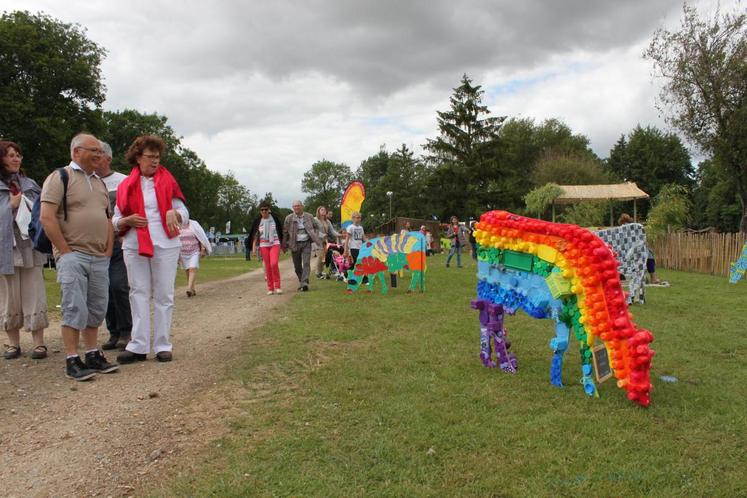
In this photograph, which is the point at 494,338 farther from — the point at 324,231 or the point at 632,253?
the point at 324,231

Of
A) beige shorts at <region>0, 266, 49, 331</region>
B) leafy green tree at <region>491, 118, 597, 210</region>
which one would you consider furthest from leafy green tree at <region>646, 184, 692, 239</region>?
leafy green tree at <region>491, 118, 597, 210</region>

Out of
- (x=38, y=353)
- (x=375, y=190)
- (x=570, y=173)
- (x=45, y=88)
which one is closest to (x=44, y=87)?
(x=45, y=88)

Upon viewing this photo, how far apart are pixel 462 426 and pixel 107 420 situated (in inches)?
103

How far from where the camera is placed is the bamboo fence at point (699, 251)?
17.4 meters

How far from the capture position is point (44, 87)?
97.4ft

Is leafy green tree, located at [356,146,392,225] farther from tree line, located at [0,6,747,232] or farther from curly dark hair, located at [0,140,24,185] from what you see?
curly dark hair, located at [0,140,24,185]

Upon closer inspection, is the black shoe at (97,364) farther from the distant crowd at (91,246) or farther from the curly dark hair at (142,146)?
the curly dark hair at (142,146)

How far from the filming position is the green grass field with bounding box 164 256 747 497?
2.97 meters

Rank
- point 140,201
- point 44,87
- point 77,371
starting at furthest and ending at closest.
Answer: point 44,87 → point 140,201 → point 77,371

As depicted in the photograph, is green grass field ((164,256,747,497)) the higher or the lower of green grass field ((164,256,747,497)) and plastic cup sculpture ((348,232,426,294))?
the lower

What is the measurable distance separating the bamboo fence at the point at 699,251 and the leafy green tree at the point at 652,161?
43.6 meters

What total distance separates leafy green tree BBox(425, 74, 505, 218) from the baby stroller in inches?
1438

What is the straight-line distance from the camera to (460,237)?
68.3 feet

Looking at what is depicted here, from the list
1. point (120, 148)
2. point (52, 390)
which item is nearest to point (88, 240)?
point (52, 390)
